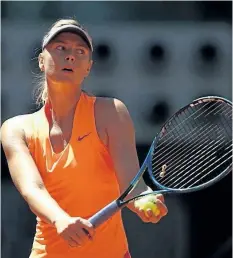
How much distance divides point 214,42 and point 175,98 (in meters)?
0.52

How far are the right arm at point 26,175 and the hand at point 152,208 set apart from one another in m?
0.26

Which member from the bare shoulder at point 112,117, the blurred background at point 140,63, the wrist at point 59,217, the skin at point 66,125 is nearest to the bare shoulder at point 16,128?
the skin at point 66,125

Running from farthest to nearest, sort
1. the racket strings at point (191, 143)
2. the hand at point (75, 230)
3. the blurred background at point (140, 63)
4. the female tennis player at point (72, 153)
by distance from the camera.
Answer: the blurred background at point (140, 63), the racket strings at point (191, 143), the female tennis player at point (72, 153), the hand at point (75, 230)

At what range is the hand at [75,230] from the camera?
278cm

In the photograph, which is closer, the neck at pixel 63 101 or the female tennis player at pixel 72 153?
the female tennis player at pixel 72 153

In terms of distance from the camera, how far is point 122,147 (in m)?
3.07

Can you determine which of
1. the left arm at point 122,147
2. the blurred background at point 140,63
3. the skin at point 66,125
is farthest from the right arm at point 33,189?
the blurred background at point 140,63

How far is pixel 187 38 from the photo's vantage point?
23.7 feet

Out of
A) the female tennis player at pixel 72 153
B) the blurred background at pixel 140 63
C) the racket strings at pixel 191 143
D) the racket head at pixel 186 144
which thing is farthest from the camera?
the blurred background at pixel 140 63

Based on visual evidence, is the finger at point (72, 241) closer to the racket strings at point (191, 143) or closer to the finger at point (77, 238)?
the finger at point (77, 238)

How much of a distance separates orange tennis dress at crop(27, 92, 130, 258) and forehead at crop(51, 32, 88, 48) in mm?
256

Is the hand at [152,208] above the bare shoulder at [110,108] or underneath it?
underneath

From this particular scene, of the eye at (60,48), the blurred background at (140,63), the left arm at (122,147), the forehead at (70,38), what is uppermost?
the forehead at (70,38)

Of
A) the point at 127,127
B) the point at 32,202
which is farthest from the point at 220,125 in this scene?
the point at 32,202
